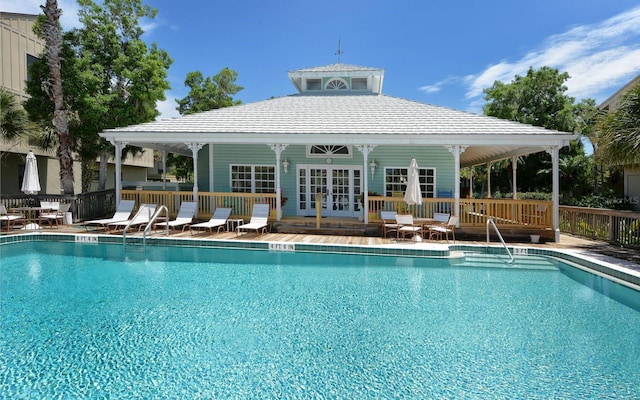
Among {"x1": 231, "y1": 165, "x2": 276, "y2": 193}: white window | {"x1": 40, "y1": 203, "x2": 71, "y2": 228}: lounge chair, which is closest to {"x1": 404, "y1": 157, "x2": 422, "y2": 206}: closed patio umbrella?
{"x1": 231, "y1": 165, "x2": 276, "y2": 193}: white window

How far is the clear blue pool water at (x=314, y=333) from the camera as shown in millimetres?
3629

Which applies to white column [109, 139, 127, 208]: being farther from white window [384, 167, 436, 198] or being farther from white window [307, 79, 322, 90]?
white window [384, 167, 436, 198]

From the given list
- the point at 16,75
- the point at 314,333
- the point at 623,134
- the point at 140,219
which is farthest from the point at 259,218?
the point at 16,75

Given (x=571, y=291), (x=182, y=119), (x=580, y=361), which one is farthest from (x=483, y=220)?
(x=182, y=119)

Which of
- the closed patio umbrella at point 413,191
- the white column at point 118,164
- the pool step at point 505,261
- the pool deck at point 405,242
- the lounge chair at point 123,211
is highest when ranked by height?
the white column at point 118,164

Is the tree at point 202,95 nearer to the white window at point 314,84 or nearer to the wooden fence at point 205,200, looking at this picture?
the white window at point 314,84

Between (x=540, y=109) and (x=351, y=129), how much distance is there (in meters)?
21.7

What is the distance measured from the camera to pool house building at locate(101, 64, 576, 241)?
11523mm

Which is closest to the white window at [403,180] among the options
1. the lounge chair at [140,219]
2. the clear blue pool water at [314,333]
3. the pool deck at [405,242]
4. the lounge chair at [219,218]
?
the pool deck at [405,242]

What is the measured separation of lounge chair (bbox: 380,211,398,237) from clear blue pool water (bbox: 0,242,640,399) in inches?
118

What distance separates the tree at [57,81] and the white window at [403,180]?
13.7 m

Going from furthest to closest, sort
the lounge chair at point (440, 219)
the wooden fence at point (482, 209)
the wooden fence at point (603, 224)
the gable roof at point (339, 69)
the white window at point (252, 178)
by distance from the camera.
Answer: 1. the gable roof at point (339, 69)
2. the white window at point (252, 178)
3. the wooden fence at point (482, 209)
4. the lounge chair at point (440, 219)
5. the wooden fence at point (603, 224)

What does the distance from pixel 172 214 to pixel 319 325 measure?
1000cm

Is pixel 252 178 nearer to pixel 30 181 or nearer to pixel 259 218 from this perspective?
pixel 259 218
